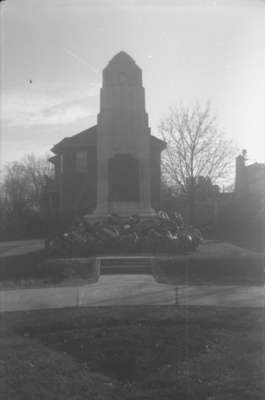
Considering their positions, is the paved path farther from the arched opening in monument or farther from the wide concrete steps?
the wide concrete steps

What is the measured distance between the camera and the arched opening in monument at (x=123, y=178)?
18188 mm

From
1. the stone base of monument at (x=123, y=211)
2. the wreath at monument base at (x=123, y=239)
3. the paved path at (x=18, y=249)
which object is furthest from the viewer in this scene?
the stone base of monument at (x=123, y=211)

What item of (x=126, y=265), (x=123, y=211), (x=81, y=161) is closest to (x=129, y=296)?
(x=126, y=265)

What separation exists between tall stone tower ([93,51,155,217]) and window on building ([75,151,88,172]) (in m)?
14.0

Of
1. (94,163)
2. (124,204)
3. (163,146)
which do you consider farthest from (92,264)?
(94,163)

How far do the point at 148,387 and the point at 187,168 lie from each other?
87.4 feet

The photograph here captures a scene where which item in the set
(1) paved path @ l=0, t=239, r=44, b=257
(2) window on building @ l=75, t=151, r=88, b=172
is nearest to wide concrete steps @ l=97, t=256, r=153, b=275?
(1) paved path @ l=0, t=239, r=44, b=257

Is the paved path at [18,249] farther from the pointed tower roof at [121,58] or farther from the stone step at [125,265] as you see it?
the pointed tower roof at [121,58]

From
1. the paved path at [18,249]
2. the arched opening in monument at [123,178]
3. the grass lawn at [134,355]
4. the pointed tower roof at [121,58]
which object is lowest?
the grass lawn at [134,355]

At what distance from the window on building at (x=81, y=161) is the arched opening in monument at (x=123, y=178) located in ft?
48.1

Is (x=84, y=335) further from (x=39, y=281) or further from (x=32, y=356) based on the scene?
(x=39, y=281)

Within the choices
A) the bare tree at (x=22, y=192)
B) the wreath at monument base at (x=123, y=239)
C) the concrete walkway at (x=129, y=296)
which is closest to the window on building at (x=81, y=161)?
the bare tree at (x=22, y=192)

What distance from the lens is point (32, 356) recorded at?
523 centimetres

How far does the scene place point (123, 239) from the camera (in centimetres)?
1519
